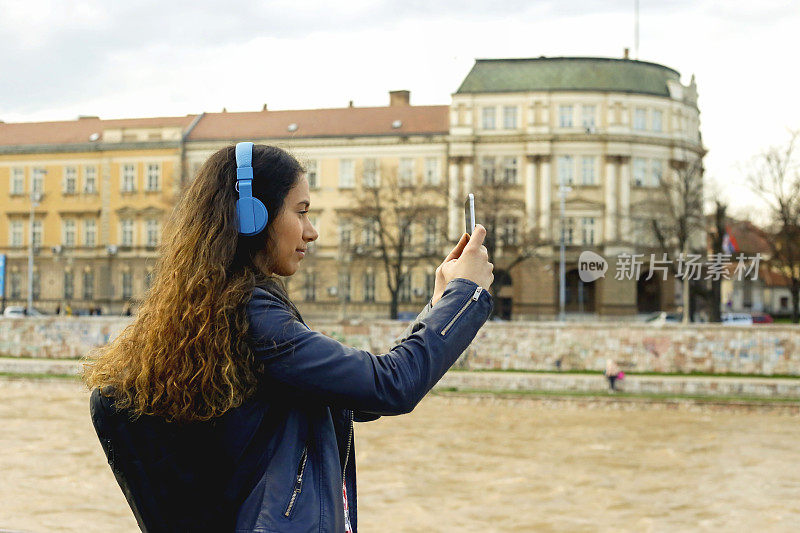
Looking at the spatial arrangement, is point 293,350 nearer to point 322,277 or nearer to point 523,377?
point 523,377

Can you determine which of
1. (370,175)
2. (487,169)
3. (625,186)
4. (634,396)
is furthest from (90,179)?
(634,396)

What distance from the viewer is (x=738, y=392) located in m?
27.3

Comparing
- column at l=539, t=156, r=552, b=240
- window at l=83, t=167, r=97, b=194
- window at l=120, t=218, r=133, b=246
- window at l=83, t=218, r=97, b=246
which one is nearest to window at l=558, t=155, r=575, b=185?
column at l=539, t=156, r=552, b=240

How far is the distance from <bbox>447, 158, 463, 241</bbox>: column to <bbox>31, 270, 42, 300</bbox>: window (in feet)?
81.1

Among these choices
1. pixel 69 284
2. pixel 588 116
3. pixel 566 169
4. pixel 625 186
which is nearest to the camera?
pixel 588 116

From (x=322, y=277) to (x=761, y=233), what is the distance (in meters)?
23.0

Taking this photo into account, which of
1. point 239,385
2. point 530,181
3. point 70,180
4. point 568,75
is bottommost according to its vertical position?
point 239,385

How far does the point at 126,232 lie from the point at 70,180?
15.3ft

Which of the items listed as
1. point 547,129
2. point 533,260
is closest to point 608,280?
point 533,260

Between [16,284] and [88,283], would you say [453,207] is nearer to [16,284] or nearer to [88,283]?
[88,283]

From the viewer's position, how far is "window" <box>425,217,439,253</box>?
4541 cm

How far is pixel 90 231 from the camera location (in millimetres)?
57281

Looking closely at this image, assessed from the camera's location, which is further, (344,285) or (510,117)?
(510,117)

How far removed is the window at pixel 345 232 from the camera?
160ft
